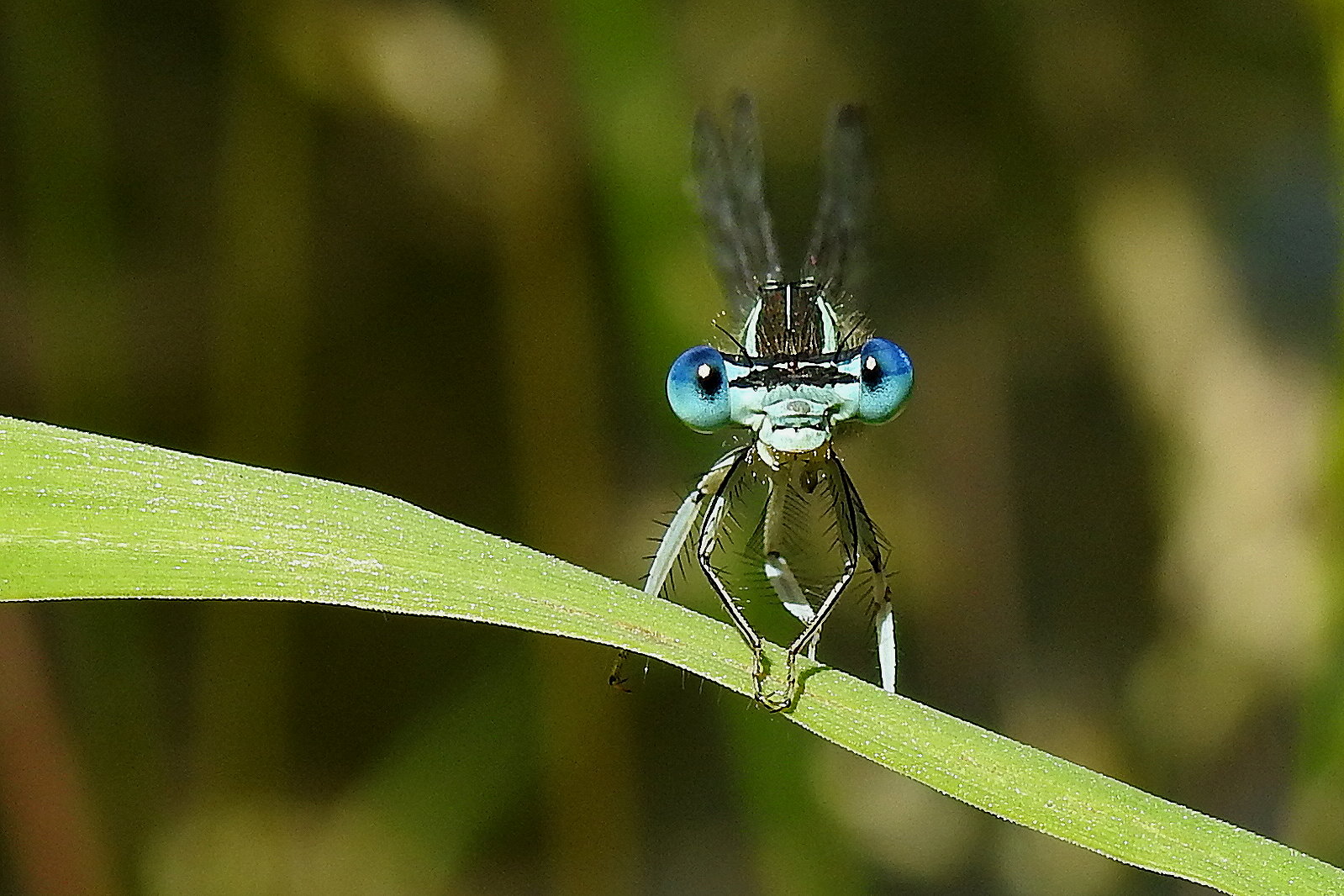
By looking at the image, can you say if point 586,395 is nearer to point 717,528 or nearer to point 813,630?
point 717,528

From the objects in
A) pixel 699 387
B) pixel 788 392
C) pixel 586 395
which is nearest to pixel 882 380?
pixel 788 392

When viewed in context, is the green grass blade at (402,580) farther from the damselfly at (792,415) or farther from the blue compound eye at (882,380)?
the blue compound eye at (882,380)

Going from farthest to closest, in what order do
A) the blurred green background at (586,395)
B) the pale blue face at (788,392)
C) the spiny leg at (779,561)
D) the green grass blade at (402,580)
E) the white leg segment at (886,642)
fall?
the blurred green background at (586,395), the spiny leg at (779,561), the white leg segment at (886,642), the pale blue face at (788,392), the green grass blade at (402,580)

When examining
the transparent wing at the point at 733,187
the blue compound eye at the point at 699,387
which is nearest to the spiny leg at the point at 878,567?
the blue compound eye at the point at 699,387

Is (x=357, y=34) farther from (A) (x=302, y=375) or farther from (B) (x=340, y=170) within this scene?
(A) (x=302, y=375)

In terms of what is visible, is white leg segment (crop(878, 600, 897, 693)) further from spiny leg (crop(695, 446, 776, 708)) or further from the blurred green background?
the blurred green background

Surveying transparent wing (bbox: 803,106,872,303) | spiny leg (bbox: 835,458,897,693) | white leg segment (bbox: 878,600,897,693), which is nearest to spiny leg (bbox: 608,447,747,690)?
spiny leg (bbox: 835,458,897,693)
